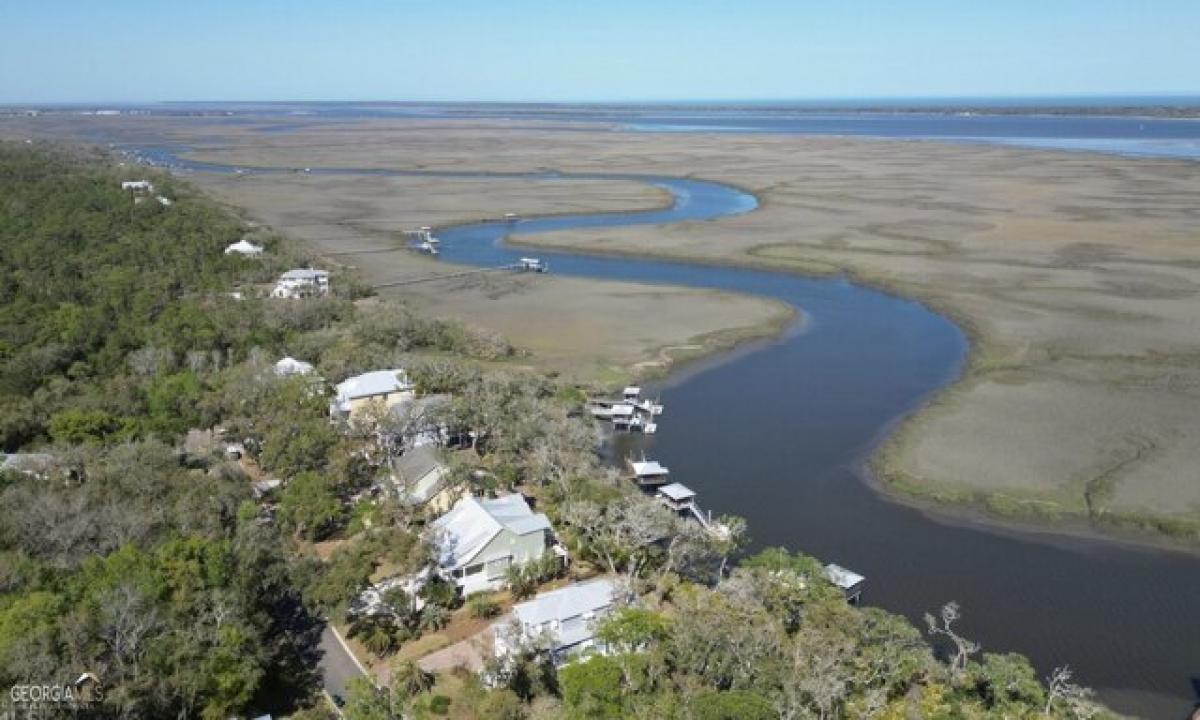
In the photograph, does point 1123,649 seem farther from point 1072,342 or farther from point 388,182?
point 388,182

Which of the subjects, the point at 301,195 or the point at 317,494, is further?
the point at 301,195

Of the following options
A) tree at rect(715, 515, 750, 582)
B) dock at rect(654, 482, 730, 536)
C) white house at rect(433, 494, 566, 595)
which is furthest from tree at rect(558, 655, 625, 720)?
dock at rect(654, 482, 730, 536)

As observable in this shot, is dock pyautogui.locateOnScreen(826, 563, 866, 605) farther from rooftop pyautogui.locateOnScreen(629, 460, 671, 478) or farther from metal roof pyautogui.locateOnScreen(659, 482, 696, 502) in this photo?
rooftop pyautogui.locateOnScreen(629, 460, 671, 478)

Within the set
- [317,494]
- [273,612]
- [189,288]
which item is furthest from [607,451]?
[189,288]

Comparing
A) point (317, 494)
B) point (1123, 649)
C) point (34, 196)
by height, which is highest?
point (34, 196)

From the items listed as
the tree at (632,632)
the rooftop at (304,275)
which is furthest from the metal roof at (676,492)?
the rooftop at (304,275)
